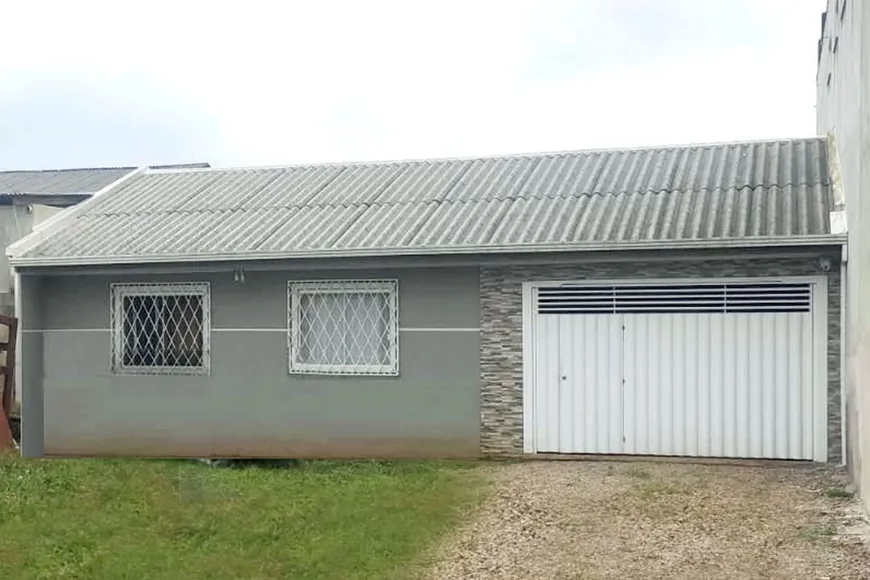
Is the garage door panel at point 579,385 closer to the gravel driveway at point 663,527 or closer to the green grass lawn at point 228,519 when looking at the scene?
the gravel driveway at point 663,527

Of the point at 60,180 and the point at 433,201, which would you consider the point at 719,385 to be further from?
the point at 60,180

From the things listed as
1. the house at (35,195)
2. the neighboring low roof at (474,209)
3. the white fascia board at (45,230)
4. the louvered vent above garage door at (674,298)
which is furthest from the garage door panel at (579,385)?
the house at (35,195)

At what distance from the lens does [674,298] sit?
1005 centimetres

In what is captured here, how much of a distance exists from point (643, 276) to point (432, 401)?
8.97 ft

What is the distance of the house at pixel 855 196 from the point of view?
714 centimetres

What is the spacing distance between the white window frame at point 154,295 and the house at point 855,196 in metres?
7.15

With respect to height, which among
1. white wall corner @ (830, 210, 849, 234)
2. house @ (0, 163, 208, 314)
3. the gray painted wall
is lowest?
the gray painted wall

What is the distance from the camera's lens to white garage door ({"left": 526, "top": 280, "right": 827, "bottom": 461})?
9.67 metres

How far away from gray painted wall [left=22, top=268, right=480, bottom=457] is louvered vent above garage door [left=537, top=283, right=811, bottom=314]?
0.99 metres

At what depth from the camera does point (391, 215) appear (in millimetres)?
11742

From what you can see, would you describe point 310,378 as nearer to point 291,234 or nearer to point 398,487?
point 291,234

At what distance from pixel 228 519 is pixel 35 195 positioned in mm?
11751

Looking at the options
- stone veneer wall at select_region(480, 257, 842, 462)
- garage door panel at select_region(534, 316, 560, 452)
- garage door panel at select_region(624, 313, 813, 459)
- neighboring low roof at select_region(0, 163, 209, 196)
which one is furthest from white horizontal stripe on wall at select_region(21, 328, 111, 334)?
neighboring low roof at select_region(0, 163, 209, 196)

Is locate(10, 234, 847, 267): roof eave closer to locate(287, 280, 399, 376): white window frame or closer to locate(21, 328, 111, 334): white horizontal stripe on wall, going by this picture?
locate(287, 280, 399, 376): white window frame
